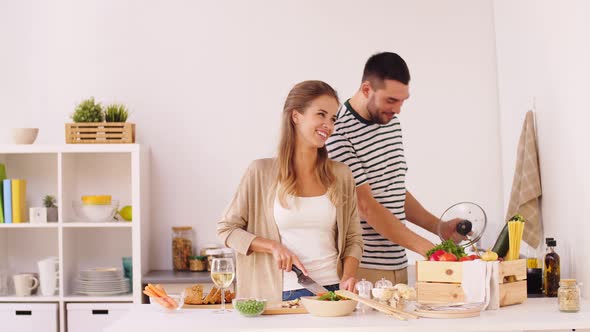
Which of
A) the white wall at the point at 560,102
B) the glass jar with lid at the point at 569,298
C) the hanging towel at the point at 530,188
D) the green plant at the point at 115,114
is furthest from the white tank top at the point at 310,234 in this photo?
the green plant at the point at 115,114

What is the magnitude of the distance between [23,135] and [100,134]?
0.44 meters

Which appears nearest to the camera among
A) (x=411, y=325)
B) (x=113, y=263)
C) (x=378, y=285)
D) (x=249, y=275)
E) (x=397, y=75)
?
(x=411, y=325)

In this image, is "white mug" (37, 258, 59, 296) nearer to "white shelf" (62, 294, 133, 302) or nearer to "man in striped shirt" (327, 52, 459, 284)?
"white shelf" (62, 294, 133, 302)

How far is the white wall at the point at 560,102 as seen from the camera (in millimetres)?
3428

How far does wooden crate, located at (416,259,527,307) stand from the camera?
2980mm

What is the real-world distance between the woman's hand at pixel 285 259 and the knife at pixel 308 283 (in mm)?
22

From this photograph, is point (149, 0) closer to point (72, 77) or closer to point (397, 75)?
point (72, 77)

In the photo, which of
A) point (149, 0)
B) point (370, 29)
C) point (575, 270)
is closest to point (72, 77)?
point (149, 0)

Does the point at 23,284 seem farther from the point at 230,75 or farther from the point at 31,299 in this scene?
the point at 230,75

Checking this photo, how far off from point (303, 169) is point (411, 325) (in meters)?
0.87

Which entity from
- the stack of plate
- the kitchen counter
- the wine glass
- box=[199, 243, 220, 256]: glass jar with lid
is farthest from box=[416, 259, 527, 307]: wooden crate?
the stack of plate

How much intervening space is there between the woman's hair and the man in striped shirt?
1.32ft

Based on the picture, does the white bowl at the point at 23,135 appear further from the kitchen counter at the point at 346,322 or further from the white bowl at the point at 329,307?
the white bowl at the point at 329,307

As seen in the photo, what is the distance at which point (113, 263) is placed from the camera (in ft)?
16.3
